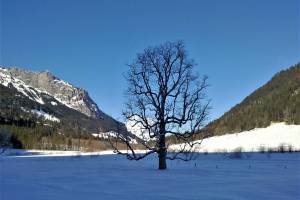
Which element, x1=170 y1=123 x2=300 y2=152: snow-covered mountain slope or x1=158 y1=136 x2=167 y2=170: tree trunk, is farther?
x1=170 y1=123 x2=300 y2=152: snow-covered mountain slope

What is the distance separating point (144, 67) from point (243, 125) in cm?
16182

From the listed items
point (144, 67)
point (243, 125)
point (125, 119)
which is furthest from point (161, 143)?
point (243, 125)

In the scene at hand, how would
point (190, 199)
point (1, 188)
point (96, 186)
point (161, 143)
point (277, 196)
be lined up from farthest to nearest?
point (161, 143) → point (96, 186) → point (1, 188) → point (277, 196) → point (190, 199)

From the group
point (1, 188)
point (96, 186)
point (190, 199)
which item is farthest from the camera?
point (96, 186)

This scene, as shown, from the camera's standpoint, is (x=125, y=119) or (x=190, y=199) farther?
(x=125, y=119)

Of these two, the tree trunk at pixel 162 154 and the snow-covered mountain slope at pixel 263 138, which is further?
the snow-covered mountain slope at pixel 263 138

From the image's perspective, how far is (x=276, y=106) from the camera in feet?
629

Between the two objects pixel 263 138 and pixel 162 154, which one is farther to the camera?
pixel 263 138

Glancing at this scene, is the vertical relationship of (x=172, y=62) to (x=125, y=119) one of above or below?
above

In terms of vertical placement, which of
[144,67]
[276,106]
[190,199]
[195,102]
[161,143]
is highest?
[276,106]

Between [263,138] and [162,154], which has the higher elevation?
[263,138]

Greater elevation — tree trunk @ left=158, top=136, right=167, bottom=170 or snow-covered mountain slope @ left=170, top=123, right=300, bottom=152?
snow-covered mountain slope @ left=170, top=123, right=300, bottom=152

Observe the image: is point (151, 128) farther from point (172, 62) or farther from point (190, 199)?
point (190, 199)

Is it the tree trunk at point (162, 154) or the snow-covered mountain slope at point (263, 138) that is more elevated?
the snow-covered mountain slope at point (263, 138)
